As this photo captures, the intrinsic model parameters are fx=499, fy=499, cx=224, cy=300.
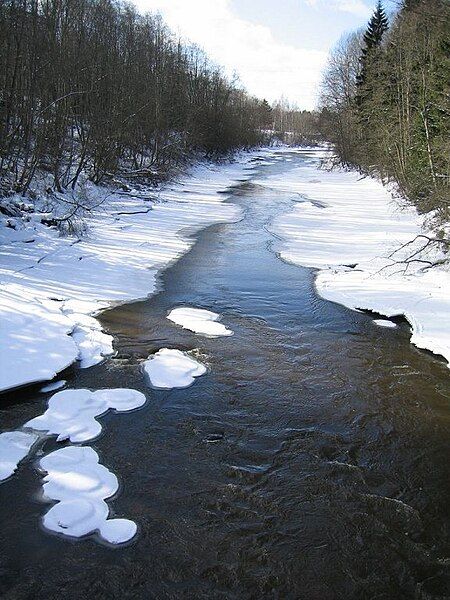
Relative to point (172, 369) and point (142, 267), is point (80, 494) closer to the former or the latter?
point (172, 369)

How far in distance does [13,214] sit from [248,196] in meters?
15.9

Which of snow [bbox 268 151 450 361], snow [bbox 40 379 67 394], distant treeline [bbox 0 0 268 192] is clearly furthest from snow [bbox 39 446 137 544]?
distant treeline [bbox 0 0 268 192]

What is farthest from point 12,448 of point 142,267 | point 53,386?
point 142,267

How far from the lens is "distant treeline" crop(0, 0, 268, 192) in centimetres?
1620

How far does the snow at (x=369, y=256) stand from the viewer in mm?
10109

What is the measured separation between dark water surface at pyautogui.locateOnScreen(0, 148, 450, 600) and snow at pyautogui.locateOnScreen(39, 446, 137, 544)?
0.39 feet

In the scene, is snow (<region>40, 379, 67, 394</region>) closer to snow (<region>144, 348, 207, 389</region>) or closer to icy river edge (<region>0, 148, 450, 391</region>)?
icy river edge (<region>0, 148, 450, 391</region>)

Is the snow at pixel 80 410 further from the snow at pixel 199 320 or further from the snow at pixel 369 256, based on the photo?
the snow at pixel 369 256

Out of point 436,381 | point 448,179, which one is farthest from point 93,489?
point 448,179

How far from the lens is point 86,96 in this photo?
20.1m

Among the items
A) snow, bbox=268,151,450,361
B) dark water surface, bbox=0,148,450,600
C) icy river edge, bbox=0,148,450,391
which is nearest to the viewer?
dark water surface, bbox=0,148,450,600

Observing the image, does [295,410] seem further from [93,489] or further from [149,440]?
[93,489]

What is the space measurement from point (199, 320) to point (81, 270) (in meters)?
4.24

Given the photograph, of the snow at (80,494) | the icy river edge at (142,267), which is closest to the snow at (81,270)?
the icy river edge at (142,267)
